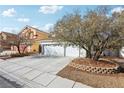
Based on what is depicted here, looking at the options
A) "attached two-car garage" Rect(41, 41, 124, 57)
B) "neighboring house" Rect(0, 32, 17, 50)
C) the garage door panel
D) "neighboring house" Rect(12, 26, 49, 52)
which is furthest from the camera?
"neighboring house" Rect(12, 26, 49, 52)

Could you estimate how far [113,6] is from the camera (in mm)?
9258

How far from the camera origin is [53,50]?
1842cm

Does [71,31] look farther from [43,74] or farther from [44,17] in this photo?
[43,74]

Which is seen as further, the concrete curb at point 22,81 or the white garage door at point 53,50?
the white garage door at point 53,50

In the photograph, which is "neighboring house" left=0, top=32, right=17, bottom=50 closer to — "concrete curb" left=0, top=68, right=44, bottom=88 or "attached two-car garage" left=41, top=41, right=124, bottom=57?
"attached two-car garage" left=41, top=41, right=124, bottom=57

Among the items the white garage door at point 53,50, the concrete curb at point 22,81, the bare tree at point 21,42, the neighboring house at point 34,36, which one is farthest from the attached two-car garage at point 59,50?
the concrete curb at point 22,81

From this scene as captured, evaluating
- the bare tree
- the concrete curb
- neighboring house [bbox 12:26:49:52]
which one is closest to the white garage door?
neighboring house [bbox 12:26:49:52]

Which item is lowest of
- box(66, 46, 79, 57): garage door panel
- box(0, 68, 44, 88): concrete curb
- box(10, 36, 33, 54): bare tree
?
box(0, 68, 44, 88): concrete curb

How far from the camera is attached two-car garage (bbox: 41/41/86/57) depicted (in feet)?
55.4

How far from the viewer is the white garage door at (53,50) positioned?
17938mm

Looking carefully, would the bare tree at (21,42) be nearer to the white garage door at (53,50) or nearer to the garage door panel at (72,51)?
the white garage door at (53,50)

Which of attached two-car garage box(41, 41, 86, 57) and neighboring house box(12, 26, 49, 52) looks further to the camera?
neighboring house box(12, 26, 49, 52)

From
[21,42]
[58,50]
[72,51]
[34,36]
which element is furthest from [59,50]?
[21,42]

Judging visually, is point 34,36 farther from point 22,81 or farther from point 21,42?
point 22,81
